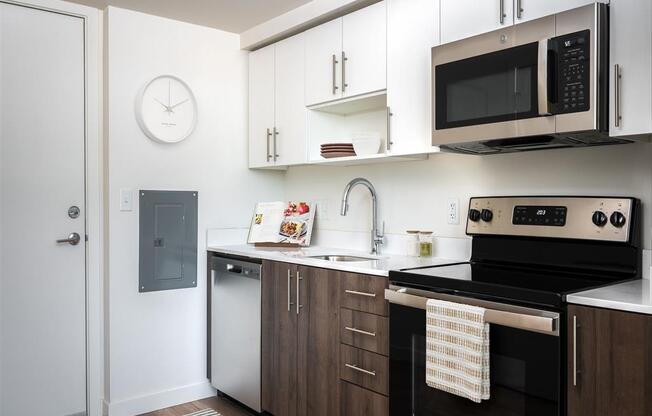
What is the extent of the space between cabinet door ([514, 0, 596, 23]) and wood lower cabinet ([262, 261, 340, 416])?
1236 millimetres

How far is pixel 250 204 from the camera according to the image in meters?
3.42

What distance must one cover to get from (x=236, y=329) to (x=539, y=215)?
171 cm

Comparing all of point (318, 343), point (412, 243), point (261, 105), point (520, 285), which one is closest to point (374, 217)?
point (412, 243)

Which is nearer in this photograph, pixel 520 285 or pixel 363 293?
pixel 520 285

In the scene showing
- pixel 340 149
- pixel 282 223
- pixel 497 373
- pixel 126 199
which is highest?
pixel 340 149

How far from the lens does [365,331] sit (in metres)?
2.12

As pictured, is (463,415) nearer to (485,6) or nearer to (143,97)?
(485,6)

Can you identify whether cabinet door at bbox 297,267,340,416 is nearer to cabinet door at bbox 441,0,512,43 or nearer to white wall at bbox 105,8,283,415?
white wall at bbox 105,8,283,415

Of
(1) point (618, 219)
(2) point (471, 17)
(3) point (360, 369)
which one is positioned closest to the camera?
(1) point (618, 219)

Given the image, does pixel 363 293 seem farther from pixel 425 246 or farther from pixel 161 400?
pixel 161 400

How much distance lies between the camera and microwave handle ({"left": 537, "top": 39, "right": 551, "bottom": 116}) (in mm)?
1691

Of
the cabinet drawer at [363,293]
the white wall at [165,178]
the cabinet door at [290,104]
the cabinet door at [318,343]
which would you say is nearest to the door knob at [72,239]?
the white wall at [165,178]

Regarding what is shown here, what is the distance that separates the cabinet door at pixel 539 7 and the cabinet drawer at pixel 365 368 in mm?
1362

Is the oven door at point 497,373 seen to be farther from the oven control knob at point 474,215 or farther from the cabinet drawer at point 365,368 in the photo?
the oven control knob at point 474,215
